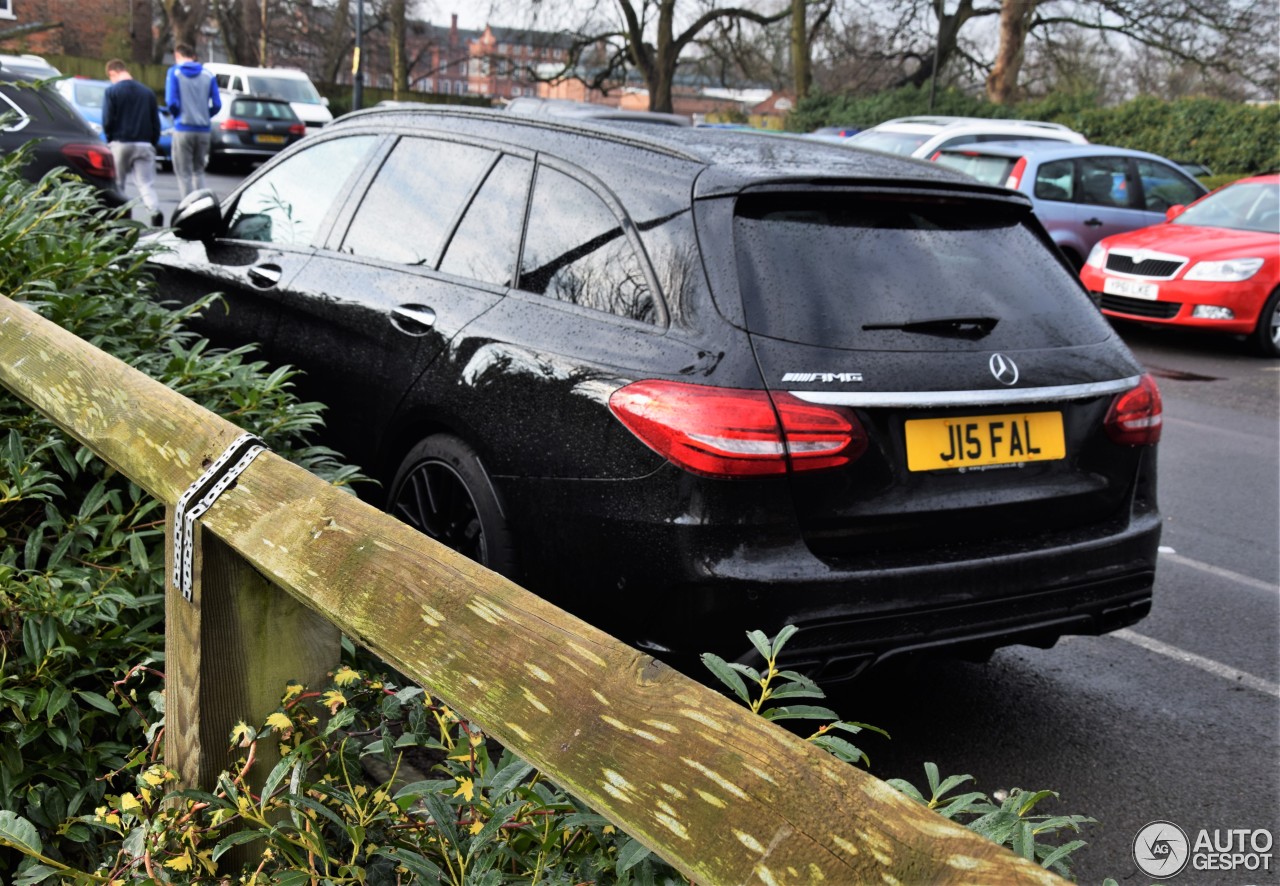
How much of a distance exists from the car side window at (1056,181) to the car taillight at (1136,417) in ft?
33.0

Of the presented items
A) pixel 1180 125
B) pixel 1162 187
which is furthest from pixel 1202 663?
pixel 1180 125

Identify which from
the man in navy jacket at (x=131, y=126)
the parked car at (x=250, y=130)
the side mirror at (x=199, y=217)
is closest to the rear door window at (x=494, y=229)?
the side mirror at (x=199, y=217)

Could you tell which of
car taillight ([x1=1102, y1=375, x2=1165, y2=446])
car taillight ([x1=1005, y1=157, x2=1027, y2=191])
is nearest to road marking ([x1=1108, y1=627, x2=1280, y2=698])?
car taillight ([x1=1102, y1=375, x2=1165, y2=446])

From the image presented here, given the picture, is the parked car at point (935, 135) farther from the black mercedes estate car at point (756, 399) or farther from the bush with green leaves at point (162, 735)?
the bush with green leaves at point (162, 735)

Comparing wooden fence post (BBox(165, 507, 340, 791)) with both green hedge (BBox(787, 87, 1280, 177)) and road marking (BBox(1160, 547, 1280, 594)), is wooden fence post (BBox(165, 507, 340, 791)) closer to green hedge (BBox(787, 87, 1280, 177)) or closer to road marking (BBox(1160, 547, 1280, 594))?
road marking (BBox(1160, 547, 1280, 594))

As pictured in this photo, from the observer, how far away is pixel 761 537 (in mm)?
2908

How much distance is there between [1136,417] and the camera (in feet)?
11.7

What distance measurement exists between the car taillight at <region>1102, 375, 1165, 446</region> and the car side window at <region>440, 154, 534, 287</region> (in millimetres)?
1724

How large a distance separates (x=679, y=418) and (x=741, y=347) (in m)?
0.23

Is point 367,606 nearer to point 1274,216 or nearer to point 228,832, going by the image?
point 228,832

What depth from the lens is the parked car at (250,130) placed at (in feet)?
79.6

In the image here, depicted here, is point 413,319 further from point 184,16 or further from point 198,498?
point 184,16

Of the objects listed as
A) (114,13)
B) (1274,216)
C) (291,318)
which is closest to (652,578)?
(291,318)

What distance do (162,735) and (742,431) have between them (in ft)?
4.52
